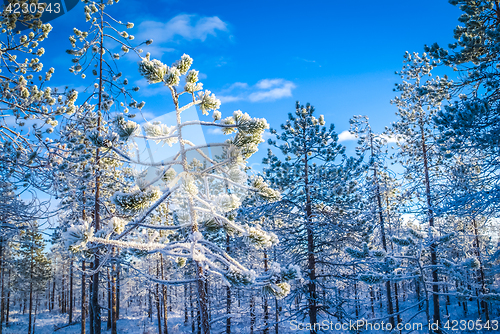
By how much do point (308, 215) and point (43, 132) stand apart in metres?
9.05

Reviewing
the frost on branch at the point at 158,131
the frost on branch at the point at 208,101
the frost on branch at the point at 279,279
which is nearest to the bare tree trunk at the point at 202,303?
the frost on branch at the point at 279,279

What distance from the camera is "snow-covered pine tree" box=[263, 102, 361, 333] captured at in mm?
10602

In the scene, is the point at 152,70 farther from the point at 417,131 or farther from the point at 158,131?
the point at 417,131

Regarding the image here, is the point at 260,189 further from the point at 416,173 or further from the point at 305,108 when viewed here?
the point at 416,173

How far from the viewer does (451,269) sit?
9172 mm

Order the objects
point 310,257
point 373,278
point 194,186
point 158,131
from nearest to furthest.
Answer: point 194,186 < point 158,131 < point 373,278 < point 310,257

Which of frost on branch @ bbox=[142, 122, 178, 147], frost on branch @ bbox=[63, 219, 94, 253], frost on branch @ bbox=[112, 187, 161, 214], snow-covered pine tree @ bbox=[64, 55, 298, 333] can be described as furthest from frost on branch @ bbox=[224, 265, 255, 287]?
frost on branch @ bbox=[142, 122, 178, 147]

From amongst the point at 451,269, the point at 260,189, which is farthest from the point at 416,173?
the point at 260,189

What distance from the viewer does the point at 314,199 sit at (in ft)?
36.1

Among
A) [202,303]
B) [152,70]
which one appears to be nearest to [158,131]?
[152,70]

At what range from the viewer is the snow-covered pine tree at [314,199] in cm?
1060

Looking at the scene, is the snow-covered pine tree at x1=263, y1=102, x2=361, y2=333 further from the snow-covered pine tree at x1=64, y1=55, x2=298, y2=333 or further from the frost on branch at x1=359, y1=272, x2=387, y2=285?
the snow-covered pine tree at x1=64, y1=55, x2=298, y2=333

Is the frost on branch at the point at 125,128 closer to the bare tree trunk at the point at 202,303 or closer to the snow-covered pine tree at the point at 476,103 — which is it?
the bare tree trunk at the point at 202,303

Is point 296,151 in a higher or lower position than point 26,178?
higher
